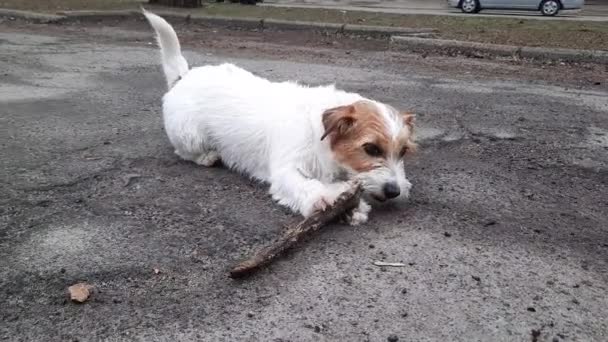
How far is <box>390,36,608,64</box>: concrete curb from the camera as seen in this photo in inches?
368

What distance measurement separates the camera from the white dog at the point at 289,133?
139 inches

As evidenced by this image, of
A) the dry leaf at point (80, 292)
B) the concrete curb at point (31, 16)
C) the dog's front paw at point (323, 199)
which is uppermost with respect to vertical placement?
the dog's front paw at point (323, 199)

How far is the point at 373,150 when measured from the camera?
353cm

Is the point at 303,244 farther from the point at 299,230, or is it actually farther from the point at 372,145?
the point at 372,145

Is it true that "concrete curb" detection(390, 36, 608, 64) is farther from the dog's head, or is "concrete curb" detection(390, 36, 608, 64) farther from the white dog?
the dog's head

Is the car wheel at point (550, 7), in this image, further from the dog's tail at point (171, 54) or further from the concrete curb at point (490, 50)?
the dog's tail at point (171, 54)

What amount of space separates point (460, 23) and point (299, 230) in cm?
1161

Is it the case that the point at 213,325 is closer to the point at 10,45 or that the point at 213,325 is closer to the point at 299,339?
the point at 299,339

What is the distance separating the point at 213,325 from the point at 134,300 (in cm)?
43

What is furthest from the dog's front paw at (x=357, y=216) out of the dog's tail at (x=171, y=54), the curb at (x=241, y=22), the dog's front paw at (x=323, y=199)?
the curb at (x=241, y=22)

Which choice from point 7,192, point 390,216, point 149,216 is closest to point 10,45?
point 7,192

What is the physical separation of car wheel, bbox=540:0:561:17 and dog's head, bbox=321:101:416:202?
22.7m

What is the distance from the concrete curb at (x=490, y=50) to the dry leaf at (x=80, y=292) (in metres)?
8.70

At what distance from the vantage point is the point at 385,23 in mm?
13672
